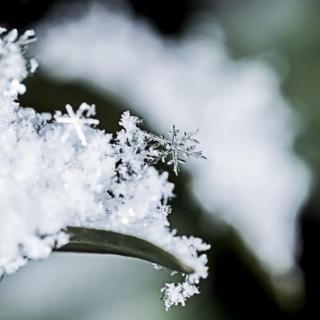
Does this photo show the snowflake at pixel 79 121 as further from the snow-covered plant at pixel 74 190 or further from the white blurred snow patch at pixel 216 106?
the white blurred snow patch at pixel 216 106

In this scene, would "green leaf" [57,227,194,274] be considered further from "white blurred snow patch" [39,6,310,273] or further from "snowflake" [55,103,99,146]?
"white blurred snow patch" [39,6,310,273]

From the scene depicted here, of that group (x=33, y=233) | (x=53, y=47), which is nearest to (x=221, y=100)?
(x=53, y=47)

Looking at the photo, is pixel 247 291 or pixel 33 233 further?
pixel 247 291

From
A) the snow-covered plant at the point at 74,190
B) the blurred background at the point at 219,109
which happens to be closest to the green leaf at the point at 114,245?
the snow-covered plant at the point at 74,190

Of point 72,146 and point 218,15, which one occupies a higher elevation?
point 218,15

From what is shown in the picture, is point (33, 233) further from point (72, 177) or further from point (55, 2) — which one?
point (55, 2)

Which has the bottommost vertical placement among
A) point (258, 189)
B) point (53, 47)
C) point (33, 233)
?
point (33, 233)
